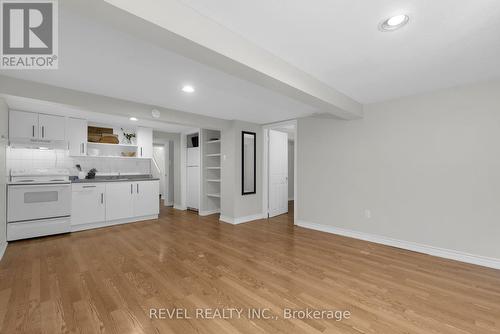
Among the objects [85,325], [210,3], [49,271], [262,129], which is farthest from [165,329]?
[262,129]

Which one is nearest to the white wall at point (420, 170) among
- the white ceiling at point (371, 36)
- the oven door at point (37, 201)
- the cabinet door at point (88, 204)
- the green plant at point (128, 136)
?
the white ceiling at point (371, 36)

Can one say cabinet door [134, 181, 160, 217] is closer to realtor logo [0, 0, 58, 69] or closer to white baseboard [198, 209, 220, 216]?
white baseboard [198, 209, 220, 216]

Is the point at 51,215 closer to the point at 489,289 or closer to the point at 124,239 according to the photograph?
the point at 124,239

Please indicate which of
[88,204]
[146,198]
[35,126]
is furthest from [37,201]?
[146,198]

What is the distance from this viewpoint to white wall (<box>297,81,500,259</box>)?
2.75 metres

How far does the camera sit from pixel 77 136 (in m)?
4.52

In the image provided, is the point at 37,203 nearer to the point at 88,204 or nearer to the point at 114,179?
the point at 88,204

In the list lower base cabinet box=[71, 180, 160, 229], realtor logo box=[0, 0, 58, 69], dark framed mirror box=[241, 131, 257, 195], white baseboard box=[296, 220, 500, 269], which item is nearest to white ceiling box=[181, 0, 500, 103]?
realtor logo box=[0, 0, 58, 69]

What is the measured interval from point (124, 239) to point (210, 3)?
3731mm

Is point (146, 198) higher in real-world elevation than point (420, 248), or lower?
higher

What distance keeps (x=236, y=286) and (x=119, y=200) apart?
11.9 feet

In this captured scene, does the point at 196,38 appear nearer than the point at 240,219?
Yes

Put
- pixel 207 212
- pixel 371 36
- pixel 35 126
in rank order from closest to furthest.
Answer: pixel 371 36 → pixel 35 126 → pixel 207 212

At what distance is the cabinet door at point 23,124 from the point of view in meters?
3.81
